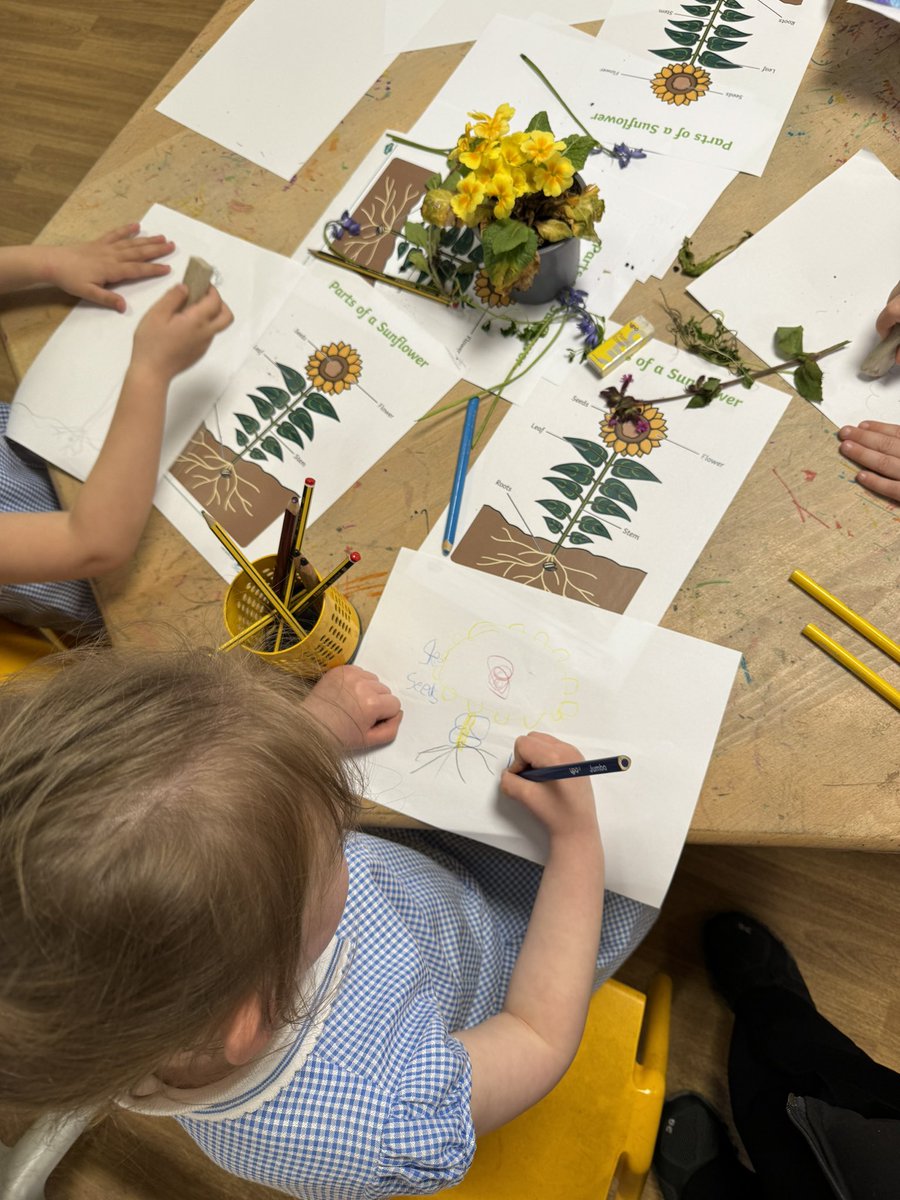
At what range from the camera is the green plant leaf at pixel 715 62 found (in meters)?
0.83

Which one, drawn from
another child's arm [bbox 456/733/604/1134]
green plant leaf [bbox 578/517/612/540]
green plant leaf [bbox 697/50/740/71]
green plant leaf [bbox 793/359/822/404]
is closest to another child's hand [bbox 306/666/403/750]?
another child's arm [bbox 456/733/604/1134]

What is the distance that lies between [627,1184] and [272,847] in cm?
58

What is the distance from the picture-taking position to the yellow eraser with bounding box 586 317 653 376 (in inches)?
29.5

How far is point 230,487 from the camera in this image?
2.56 ft

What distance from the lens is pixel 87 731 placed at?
0.47m

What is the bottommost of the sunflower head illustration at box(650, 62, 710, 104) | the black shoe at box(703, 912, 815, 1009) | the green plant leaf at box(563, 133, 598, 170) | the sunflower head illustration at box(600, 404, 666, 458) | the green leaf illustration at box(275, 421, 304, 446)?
the black shoe at box(703, 912, 815, 1009)

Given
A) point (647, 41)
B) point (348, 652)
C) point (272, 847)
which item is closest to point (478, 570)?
point (348, 652)

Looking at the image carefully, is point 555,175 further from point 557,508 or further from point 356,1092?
point 356,1092

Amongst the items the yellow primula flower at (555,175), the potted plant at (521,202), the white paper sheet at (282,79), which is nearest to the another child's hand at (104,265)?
the white paper sheet at (282,79)

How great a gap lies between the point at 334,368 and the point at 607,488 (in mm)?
290

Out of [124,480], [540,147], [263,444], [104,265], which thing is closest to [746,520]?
[540,147]

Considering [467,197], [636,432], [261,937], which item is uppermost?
[467,197]

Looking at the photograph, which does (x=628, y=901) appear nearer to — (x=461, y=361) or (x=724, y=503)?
(x=724, y=503)

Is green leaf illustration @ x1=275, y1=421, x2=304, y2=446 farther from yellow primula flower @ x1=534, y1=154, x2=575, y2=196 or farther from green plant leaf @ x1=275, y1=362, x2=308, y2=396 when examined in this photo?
yellow primula flower @ x1=534, y1=154, x2=575, y2=196
